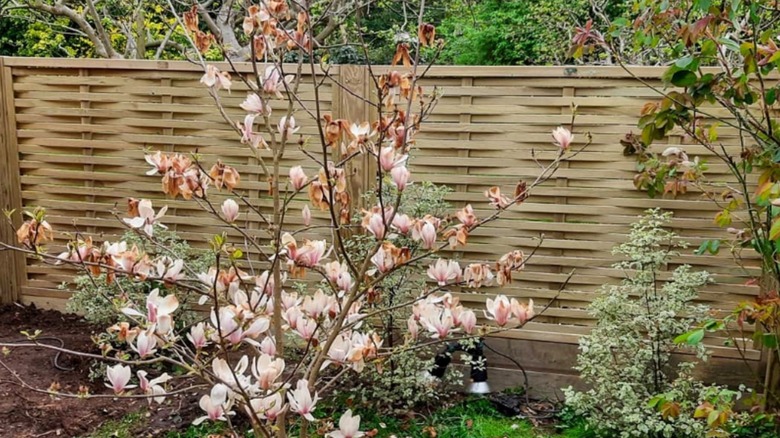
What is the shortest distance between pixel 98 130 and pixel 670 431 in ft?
10.3

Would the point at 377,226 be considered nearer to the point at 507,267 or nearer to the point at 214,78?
the point at 507,267

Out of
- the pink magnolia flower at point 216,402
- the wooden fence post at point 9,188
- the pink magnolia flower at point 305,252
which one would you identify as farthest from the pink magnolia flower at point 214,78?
the wooden fence post at point 9,188

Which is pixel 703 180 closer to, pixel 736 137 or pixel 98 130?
pixel 736 137

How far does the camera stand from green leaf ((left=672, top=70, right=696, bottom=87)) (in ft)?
5.82

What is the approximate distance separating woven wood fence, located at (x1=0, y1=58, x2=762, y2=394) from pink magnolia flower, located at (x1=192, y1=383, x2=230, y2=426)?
5.71ft

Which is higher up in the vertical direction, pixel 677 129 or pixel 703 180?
pixel 677 129

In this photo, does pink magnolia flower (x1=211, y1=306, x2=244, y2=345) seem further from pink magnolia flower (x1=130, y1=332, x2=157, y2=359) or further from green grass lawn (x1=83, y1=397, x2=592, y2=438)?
green grass lawn (x1=83, y1=397, x2=592, y2=438)

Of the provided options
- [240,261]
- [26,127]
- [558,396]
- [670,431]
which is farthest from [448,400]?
[26,127]

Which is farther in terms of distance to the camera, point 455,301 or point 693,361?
point 693,361

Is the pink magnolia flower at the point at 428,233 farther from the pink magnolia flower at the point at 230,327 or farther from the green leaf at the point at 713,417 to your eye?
the green leaf at the point at 713,417

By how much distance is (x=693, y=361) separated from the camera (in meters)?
2.72

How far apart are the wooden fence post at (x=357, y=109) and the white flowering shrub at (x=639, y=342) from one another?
47.7 inches

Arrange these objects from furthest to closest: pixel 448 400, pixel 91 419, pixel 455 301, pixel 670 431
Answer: pixel 448 400 → pixel 91 419 → pixel 670 431 → pixel 455 301

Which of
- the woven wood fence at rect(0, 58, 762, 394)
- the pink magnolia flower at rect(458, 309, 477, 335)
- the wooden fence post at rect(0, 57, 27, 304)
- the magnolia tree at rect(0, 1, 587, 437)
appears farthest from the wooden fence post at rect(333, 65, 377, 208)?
the wooden fence post at rect(0, 57, 27, 304)
